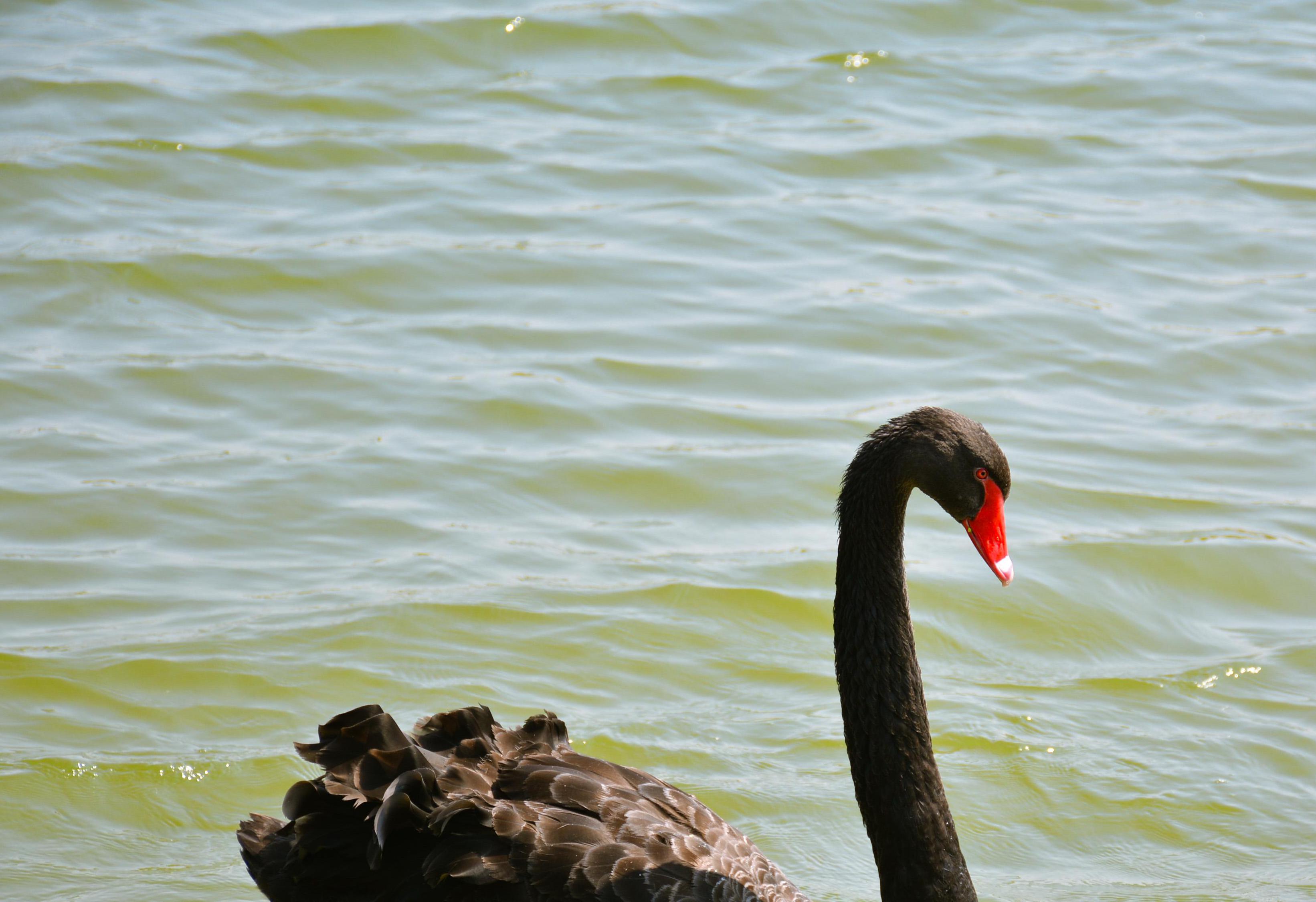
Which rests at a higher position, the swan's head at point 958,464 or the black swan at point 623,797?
the swan's head at point 958,464

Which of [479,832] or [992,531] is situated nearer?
[479,832]

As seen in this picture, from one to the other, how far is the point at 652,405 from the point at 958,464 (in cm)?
404

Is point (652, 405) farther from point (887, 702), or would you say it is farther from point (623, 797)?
point (623, 797)

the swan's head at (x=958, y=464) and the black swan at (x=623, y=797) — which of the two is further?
the swan's head at (x=958, y=464)

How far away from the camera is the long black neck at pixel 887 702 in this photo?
4422mm

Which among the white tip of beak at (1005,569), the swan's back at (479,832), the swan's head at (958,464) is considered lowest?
the swan's back at (479,832)

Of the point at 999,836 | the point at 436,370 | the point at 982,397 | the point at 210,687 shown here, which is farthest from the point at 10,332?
the point at 999,836

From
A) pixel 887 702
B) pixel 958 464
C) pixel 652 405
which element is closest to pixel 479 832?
pixel 887 702

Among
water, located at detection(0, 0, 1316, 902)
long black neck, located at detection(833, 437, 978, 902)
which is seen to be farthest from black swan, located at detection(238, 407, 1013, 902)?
water, located at detection(0, 0, 1316, 902)

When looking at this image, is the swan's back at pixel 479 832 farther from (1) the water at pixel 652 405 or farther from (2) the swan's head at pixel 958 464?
(2) the swan's head at pixel 958 464

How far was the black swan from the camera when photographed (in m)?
4.04

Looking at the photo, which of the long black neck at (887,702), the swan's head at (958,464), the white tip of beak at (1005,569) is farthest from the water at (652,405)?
the swan's head at (958,464)

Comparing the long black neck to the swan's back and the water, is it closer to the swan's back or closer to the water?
the swan's back

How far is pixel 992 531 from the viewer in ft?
14.9
